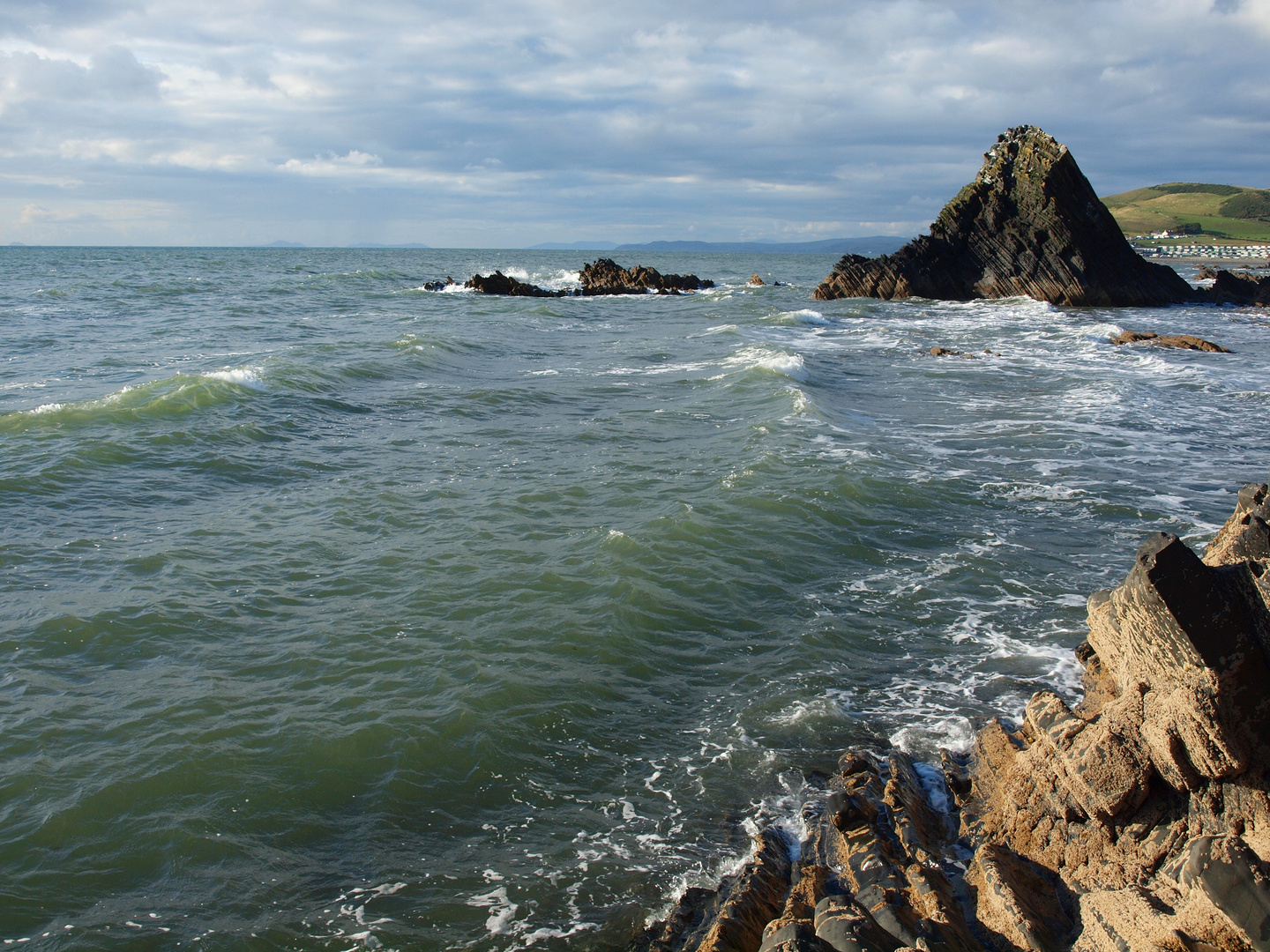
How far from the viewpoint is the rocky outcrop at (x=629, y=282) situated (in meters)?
61.6

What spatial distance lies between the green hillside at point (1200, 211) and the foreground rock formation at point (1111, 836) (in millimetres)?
155740

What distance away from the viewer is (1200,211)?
530 ft

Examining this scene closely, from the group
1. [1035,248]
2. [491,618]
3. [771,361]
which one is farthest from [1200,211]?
[491,618]

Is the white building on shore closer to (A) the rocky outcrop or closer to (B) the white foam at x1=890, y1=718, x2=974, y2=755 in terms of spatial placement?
(A) the rocky outcrop

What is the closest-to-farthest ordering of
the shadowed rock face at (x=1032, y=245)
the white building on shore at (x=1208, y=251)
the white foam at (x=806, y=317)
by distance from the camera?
the white foam at (x=806, y=317), the shadowed rock face at (x=1032, y=245), the white building on shore at (x=1208, y=251)

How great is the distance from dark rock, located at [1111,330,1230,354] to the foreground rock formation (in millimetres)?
29843

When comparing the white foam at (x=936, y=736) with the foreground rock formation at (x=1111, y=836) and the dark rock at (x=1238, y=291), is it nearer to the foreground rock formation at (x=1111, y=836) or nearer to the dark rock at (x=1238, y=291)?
the foreground rock formation at (x=1111, y=836)

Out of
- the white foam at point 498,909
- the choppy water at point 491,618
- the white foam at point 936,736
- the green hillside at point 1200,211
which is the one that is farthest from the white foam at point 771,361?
the green hillside at point 1200,211

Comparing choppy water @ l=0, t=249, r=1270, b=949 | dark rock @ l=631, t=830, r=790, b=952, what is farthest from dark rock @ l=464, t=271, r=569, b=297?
dark rock @ l=631, t=830, r=790, b=952

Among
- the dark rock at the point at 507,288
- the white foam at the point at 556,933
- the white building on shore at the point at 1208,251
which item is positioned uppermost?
the white building on shore at the point at 1208,251

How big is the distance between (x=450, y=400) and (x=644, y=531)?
10.3m

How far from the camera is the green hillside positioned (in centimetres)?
13912

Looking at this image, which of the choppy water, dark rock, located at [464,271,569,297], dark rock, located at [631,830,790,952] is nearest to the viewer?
dark rock, located at [631,830,790,952]

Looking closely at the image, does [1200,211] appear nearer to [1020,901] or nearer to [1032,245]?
[1032,245]
